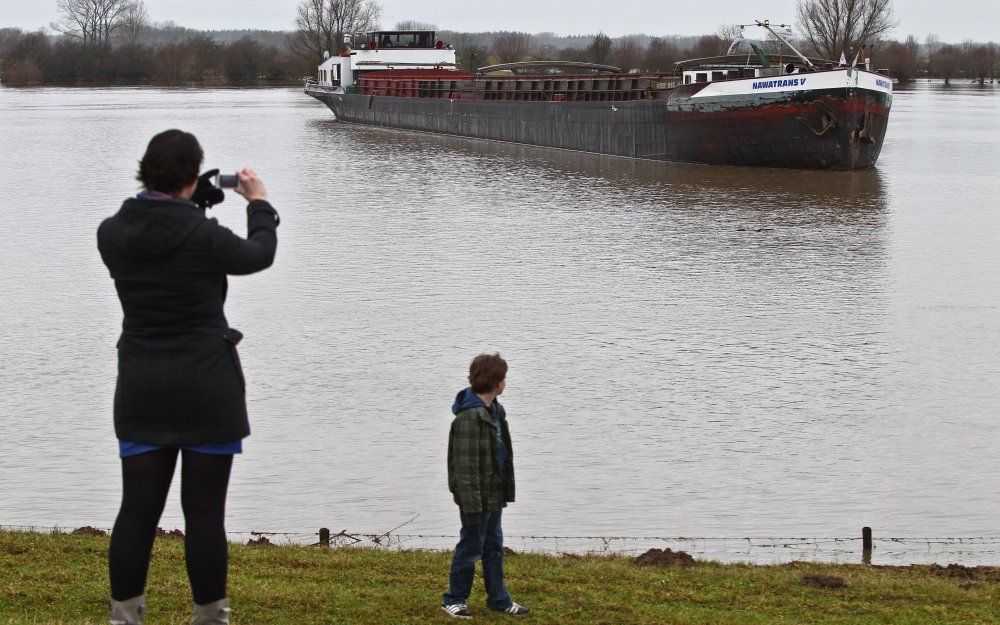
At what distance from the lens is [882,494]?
8.95m

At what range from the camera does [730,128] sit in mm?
34781

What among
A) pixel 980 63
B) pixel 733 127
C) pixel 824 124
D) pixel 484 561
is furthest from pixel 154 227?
pixel 980 63

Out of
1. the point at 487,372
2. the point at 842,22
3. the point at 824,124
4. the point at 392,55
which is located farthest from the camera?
the point at 842,22

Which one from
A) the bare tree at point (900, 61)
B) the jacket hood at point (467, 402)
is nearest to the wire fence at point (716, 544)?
the jacket hood at point (467, 402)

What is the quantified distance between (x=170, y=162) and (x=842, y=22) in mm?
99226

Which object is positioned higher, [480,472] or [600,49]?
[600,49]

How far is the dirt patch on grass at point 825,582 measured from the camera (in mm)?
5890

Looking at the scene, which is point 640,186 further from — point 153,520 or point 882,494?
point 153,520

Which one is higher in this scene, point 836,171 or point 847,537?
point 836,171

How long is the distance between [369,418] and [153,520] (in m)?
6.86

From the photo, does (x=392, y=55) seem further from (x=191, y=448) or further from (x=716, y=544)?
(x=191, y=448)

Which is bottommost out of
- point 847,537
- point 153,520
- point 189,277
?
point 847,537

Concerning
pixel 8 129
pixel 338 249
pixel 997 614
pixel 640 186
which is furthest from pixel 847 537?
pixel 8 129

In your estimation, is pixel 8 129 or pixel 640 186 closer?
pixel 640 186
